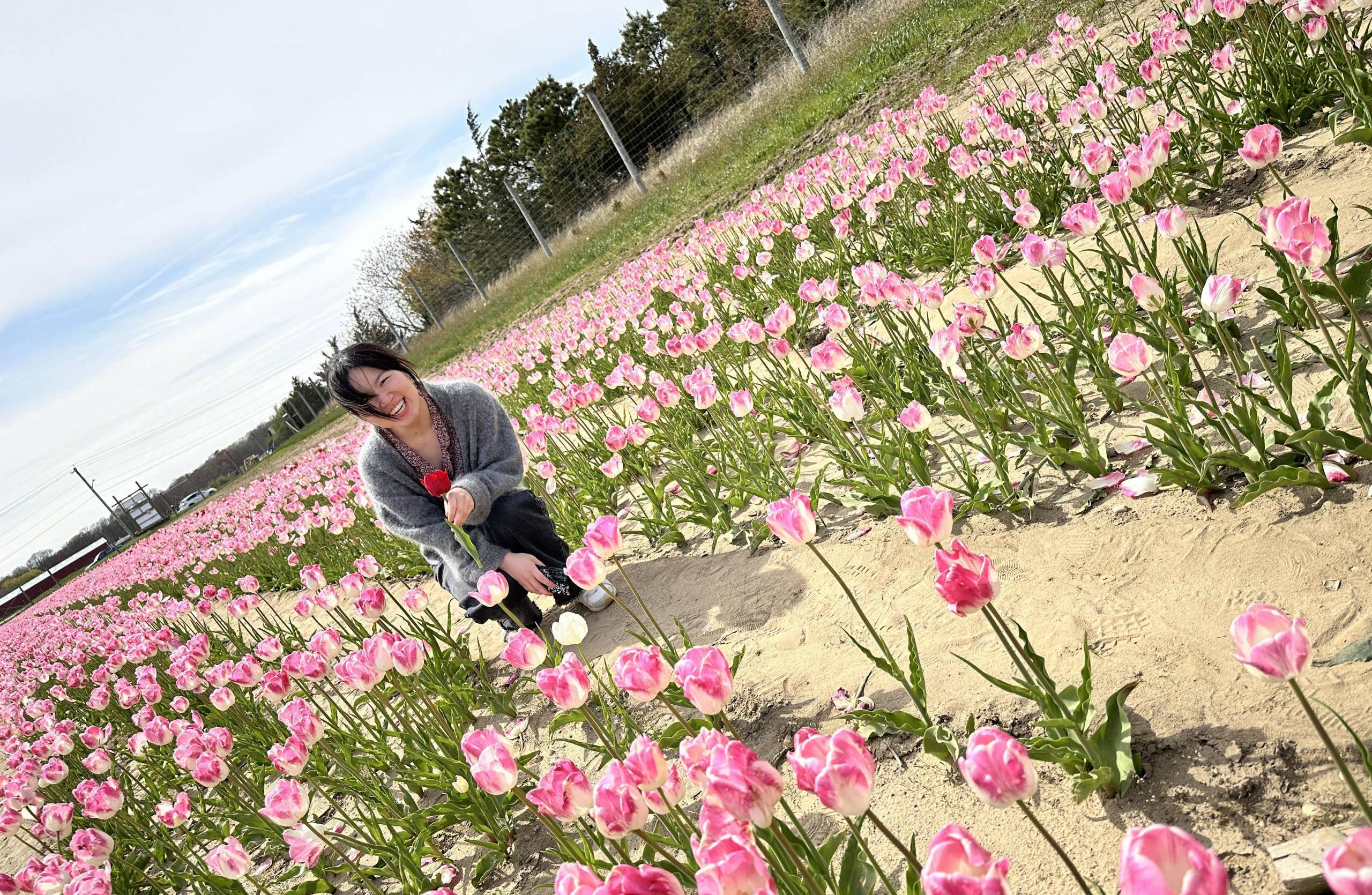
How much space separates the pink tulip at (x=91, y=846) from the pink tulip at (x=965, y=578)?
3.10 meters

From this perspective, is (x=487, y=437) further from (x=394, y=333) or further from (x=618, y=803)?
(x=394, y=333)

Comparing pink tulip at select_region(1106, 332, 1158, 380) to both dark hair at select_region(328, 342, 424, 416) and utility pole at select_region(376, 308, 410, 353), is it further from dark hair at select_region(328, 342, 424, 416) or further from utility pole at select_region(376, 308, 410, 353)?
utility pole at select_region(376, 308, 410, 353)

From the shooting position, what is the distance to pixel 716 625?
3.17 metres

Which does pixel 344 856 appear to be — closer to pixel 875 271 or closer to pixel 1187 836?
pixel 1187 836

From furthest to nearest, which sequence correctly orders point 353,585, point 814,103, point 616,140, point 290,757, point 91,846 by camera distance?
point 616,140 → point 814,103 → point 353,585 → point 91,846 → point 290,757

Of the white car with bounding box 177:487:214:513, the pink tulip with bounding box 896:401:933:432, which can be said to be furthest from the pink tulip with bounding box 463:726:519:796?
the white car with bounding box 177:487:214:513

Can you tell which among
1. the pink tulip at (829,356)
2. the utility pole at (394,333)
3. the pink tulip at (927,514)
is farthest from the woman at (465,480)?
the utility pole at (394,333)

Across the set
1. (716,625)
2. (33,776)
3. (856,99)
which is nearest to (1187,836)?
(716,625)

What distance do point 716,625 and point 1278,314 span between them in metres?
2.21

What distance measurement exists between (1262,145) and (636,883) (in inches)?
99.5

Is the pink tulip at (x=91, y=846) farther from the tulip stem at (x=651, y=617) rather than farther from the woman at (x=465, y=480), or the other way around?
the tulip stem at (x=651, y=617)

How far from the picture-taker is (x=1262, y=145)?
2.29 meters

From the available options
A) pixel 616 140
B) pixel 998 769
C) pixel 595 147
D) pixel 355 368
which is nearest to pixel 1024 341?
pixel 998 769

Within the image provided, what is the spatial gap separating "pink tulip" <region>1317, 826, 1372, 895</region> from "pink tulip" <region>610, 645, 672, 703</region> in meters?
1.15
